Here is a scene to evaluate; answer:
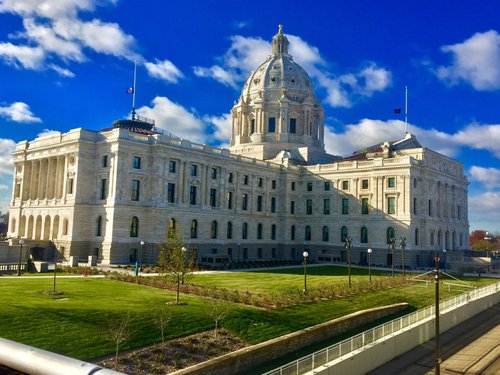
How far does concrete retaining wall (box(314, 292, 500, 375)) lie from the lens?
2372cm

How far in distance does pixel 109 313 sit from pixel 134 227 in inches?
1494

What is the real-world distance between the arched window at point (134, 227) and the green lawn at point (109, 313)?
A: 21.4m

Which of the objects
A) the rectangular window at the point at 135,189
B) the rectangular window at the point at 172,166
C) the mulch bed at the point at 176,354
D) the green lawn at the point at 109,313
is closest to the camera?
the mulch bed at the point at 176,354

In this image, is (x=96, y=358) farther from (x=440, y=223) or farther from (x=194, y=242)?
(x=440, y=223)

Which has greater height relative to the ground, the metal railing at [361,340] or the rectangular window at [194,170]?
the rectangular window at [194,170]

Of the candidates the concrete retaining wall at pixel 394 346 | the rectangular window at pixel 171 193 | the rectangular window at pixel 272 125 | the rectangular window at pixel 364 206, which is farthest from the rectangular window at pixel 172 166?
the concrete retaining wall at pixel 394 346

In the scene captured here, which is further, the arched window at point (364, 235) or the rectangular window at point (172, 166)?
the arched window at point (364, 235)

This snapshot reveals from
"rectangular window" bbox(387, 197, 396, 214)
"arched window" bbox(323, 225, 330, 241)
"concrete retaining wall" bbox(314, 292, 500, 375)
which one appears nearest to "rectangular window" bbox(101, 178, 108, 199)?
"arched window" bbox(323, 225, 330, 241)

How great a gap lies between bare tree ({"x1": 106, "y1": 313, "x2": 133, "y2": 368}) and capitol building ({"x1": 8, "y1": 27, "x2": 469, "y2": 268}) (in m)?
31.4

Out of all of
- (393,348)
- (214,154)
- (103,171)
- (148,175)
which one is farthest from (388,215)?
(393,348)

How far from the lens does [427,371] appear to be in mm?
25922

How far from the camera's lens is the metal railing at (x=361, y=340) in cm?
2058

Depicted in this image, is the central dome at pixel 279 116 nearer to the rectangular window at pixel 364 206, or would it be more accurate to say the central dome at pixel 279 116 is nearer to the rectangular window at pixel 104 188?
the rectangular window at pixel 364 206

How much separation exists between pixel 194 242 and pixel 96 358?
4854 centimetres
